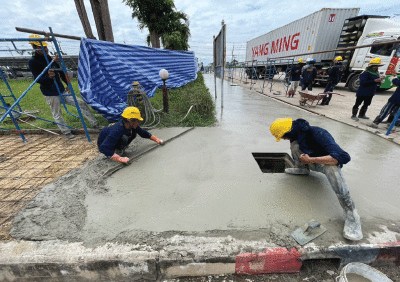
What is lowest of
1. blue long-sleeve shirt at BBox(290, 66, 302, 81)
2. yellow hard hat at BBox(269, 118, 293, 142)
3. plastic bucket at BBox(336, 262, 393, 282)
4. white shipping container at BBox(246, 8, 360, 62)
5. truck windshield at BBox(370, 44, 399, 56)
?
plastic bucket at BBox(336, 262, 393, 282)

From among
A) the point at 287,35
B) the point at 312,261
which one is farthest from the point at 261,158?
the point at 287,35

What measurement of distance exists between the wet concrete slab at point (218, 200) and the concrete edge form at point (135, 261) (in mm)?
92

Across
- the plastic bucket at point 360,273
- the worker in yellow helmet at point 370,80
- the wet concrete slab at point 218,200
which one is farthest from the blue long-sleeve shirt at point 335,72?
the plastic bucket at point 360,273

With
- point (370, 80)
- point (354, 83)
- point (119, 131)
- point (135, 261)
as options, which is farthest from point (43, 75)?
point (354, 83)

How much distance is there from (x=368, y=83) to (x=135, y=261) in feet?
20.8

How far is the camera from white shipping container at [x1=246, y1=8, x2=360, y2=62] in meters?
10.0

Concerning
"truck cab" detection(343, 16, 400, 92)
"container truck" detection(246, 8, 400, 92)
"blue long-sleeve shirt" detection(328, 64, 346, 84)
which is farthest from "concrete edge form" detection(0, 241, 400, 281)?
"truck cab" detection(343, 16, 400, 92)

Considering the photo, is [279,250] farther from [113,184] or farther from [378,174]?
[378,174]

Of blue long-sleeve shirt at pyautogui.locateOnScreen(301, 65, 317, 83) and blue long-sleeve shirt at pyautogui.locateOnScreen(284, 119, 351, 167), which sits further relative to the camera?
blue long-sleeve shirt at pyautogui.locateOnScreen(301, 65, 317, 83)

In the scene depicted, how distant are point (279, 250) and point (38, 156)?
12.8ft

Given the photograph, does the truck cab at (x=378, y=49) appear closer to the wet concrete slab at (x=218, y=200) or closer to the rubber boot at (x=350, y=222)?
the wet concrete slab at (x=218, y=200)

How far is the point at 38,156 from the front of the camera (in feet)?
9.98

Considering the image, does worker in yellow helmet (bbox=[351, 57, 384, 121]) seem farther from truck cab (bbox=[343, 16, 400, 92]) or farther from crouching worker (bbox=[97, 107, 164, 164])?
crouching worker (bbox=[97, 107, 164, 164])

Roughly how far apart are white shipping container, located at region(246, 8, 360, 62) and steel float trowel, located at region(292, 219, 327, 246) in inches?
342
